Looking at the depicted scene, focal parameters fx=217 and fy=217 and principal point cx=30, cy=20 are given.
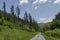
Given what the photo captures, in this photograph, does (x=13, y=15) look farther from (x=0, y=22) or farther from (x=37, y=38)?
(x=37, y=38)

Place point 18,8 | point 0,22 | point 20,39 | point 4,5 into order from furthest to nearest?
point 18,8, point 4,5, point 0,22, point 20,39

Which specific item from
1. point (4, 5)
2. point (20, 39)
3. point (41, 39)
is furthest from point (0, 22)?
point (41, 39)

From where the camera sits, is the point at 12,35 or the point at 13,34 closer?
the point at 12,35

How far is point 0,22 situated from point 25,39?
5249 centimetres

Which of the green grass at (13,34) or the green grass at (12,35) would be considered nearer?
the green grass at (12,35)

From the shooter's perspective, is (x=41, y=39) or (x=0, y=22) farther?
(x=0, y=22)

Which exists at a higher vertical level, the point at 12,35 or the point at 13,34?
the point at 13,34

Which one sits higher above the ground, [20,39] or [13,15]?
[13,15]

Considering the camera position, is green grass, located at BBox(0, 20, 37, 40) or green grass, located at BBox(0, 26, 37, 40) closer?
green grass, located at BBox(0, 26, 37, 40)

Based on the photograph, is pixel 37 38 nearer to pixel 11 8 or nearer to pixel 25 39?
pixel 25 39

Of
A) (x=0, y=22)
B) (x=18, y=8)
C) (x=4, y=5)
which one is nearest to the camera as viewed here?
(x=0, y=22)

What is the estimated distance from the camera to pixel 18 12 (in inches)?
7525

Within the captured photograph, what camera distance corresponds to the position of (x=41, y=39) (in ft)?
36.7

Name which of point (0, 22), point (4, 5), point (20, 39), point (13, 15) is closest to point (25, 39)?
point (20, 39)
